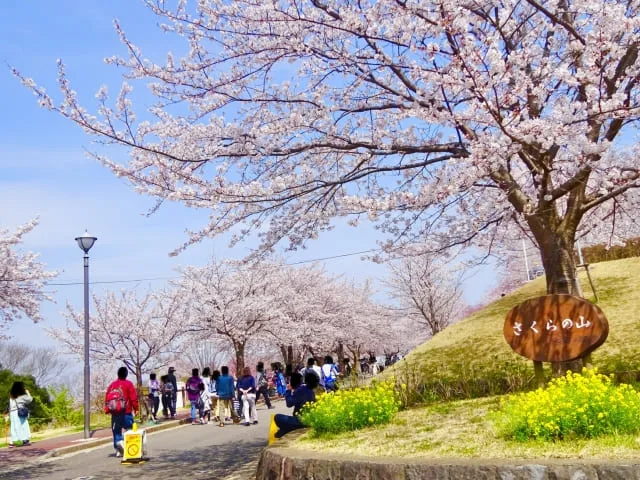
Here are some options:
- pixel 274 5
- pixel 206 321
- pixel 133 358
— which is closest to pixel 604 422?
pixel 274 5

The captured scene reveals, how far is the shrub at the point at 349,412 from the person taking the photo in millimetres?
8391

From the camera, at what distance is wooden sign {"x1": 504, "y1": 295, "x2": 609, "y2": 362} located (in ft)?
29.3

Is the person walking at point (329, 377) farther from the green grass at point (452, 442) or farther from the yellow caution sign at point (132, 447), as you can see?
the green grass at point (452, 442)

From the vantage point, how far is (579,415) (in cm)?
613

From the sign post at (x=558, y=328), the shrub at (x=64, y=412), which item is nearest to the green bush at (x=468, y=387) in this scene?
the sign post at (x=558, y=328)

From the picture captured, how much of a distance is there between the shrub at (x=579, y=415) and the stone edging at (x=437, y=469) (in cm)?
95

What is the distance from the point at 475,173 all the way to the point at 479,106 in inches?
34.1

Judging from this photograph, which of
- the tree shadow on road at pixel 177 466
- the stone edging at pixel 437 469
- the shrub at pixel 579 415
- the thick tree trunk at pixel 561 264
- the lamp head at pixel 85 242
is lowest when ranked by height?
the tree shadow on road at pixel 177 466

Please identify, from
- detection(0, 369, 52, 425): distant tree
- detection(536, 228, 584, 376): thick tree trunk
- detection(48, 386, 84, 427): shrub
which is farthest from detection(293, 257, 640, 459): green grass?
detection(0, 369, 52, 425): distant tree

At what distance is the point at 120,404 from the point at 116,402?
0.08m

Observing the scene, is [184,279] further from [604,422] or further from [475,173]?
[604,422]

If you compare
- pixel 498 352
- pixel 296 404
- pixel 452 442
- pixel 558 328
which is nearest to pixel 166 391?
pixel 498 352

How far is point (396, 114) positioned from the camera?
992cm

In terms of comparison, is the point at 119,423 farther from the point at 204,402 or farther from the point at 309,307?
the point at 309,307
